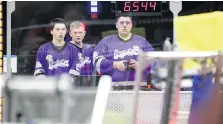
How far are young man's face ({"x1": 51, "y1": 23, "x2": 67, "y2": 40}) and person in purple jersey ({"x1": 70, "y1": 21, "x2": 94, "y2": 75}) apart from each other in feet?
0.33

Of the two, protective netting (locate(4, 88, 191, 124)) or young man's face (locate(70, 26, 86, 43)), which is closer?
protective netting (locate(4, 88, 191, 124))

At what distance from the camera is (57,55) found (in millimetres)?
5875

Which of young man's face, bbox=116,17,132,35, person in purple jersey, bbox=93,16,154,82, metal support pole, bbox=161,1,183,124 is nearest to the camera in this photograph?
metal support pole, bbox=161,1,183,124

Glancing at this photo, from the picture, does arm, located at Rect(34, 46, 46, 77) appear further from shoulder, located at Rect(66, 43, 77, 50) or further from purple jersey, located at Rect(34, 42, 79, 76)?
shoulder, located at Rect(66, 43, 77, 50)

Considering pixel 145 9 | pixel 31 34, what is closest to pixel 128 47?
pixel 145 9

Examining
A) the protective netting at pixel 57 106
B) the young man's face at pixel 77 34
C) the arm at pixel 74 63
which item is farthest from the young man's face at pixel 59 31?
the protective netting at pixel 57 106

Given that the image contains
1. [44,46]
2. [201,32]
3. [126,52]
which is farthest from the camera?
[44,46]

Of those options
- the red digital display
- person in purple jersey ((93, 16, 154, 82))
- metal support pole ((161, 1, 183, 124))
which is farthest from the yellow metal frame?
the red digital display

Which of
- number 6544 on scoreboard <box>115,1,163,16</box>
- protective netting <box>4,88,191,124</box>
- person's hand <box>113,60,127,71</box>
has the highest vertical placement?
number 6544 on scoreboard <box>115,1,163,16</box>

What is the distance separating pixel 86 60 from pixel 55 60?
38cm

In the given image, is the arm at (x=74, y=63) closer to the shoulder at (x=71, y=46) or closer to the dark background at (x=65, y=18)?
the shoulder at (x=71, y=46)

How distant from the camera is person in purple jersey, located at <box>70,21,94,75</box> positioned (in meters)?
5.79

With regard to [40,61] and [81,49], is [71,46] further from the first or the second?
[40,61]

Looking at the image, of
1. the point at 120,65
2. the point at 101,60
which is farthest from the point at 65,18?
the point at 120,65
